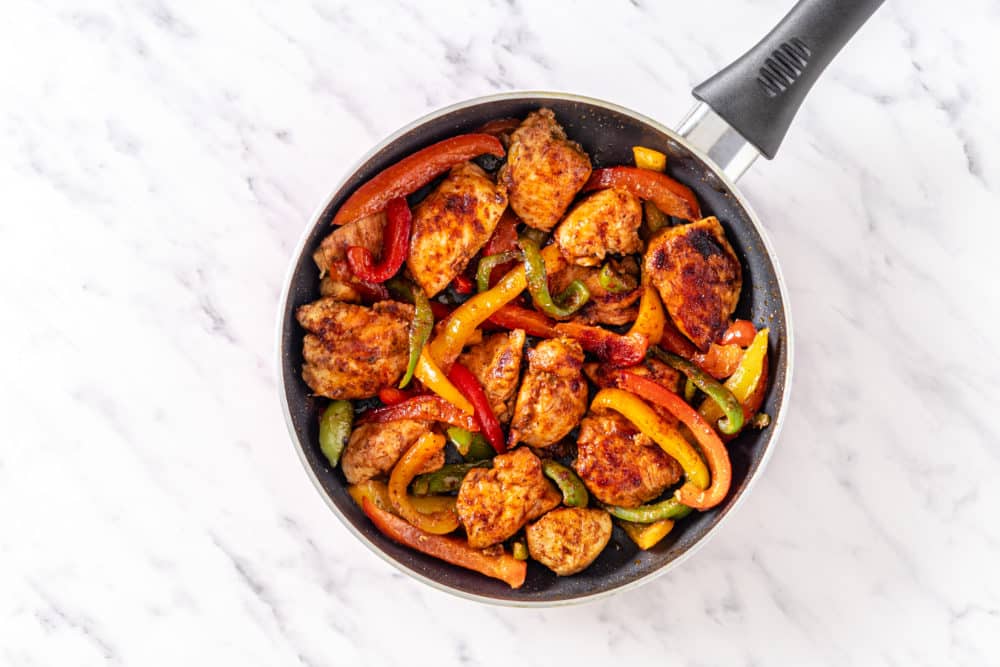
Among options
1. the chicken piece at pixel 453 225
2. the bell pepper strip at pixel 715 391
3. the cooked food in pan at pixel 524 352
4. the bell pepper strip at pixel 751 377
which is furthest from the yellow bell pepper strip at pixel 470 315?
the bell pepper strip at pixel 751 377

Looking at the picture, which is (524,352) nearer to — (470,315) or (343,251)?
(470,315)

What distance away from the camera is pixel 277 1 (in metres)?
3.48

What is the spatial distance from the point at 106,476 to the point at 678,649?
2.46 m

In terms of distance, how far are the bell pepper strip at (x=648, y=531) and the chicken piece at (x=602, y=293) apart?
810 mm

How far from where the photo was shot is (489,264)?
342cm

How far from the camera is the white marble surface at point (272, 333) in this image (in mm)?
3518

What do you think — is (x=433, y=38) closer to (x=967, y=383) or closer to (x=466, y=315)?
(x=466, y=315)

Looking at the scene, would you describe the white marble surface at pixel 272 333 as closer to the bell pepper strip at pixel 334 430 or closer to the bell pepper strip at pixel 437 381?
the bell pepper strip at pixel 334 430

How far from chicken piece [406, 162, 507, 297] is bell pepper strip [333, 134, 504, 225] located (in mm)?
68

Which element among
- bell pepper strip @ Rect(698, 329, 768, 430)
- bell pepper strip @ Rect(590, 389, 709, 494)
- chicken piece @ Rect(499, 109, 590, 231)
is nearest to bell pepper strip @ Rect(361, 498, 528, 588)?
bell pepper strip @ Rect(590, 389, 709, 494)

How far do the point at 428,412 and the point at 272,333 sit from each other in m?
0.73

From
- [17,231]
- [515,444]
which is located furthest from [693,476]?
[17,231]

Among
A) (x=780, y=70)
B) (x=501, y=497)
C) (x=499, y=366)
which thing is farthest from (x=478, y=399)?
(x=780, y=70)

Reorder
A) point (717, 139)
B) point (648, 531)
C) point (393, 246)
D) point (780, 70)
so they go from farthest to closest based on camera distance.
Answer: point (648, 531) < point (393, 246) < point (717, 139) < point (780, 70)
